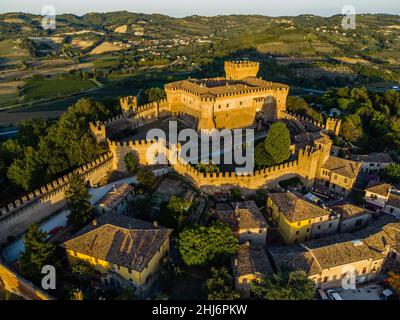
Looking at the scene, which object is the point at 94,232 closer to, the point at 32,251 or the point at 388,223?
the point at 32,251

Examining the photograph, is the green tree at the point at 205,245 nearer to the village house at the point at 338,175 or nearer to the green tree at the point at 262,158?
the green tree at the point at 262,158

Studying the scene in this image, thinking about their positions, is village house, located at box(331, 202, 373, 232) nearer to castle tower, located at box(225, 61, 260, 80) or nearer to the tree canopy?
the tree canopy

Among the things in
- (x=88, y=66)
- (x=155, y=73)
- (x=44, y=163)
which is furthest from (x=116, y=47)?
(x=44, y=163)

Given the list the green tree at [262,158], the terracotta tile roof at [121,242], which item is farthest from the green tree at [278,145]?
the terracotta tile roof at [121,242]

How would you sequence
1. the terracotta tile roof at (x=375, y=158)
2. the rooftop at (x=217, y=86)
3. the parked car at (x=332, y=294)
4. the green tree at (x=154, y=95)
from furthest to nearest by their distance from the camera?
the green tree at (x=154, y=95)
the rooftop at (x=217, y=86)
the terracotta tile roof at (x=375, y=158)
the parked car at (x=332, y=294)

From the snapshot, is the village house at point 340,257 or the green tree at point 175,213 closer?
the village house at point 340,257

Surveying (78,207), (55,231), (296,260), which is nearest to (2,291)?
(55,231)

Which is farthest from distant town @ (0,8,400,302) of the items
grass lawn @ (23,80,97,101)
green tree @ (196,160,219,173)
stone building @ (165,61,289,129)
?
grass lawn @ (23,80,97,101)
